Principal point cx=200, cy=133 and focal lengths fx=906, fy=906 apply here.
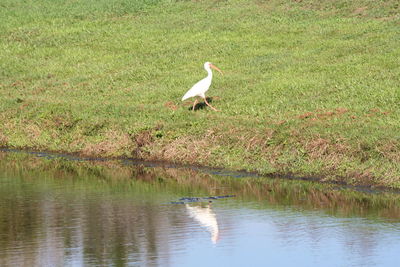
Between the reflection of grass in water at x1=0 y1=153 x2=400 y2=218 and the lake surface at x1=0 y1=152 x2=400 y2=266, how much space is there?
3 cm

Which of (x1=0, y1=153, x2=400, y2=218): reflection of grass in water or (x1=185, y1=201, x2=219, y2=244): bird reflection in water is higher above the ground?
(x1=0, y1=153, x2=400, y2=218): reflection of grass in water

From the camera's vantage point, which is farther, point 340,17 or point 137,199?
point 340,17

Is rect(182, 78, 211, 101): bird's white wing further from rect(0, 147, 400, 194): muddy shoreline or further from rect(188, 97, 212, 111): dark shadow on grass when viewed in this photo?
rect(0, 147, 400, 194): muddy shoreline

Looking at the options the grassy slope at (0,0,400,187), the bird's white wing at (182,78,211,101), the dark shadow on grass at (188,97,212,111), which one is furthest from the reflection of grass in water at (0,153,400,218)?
the dark shadow on grass at (188,97,212,111)

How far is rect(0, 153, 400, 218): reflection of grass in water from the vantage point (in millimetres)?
17797

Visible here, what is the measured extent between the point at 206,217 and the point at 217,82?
13763mm

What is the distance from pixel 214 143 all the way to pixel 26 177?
469 centimetres

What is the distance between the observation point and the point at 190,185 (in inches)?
802

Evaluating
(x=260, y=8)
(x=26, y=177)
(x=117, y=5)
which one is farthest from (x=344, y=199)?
(x=117, y=5)

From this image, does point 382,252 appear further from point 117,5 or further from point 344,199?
point 117,5

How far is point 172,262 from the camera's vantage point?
13.8 meters

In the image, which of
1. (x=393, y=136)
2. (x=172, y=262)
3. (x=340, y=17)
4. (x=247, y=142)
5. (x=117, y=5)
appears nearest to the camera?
(x=172, y=262)

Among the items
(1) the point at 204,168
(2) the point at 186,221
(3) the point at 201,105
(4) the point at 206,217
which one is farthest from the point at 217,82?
(2) the point at 186,221

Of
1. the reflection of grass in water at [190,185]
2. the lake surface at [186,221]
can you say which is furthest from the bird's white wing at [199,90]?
the lake surface at [186,221]
